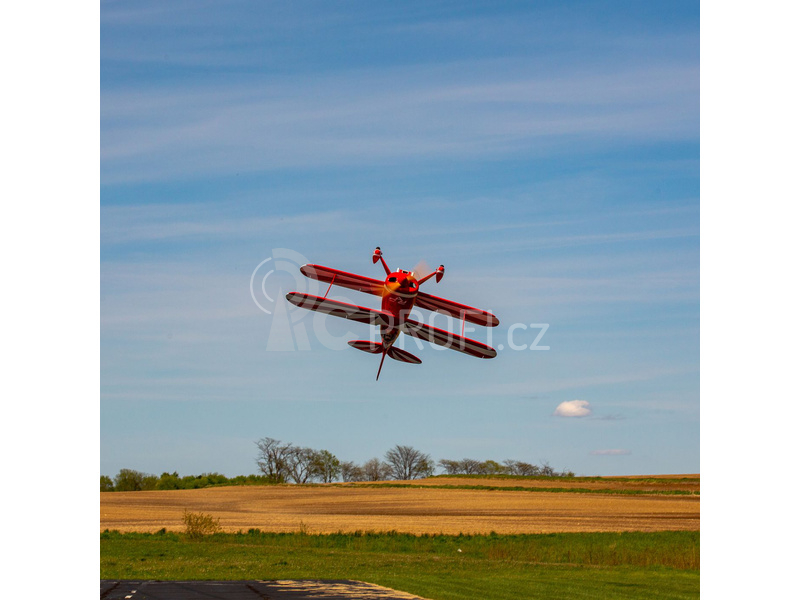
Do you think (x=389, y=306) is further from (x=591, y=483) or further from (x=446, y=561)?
(x=591, y=483)

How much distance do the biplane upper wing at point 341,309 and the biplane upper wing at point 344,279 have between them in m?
0.87

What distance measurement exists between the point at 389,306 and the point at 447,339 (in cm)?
323

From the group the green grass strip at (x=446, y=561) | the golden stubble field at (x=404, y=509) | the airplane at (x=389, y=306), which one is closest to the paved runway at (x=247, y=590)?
the green grass strip at (x=446, y=561)

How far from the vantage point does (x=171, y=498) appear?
3393 inches

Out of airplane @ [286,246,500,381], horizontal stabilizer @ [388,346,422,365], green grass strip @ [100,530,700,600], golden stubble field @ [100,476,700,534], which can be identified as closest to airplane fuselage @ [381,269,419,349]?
airplane @ [286,246,500,381]

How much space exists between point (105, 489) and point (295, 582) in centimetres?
9045

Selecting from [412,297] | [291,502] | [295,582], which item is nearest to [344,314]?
[412,297]

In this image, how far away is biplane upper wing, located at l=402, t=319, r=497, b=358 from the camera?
27281 millimetres

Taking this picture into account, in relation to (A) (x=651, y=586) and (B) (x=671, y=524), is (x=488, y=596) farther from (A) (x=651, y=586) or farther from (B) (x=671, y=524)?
(B) (x=671, y=524)

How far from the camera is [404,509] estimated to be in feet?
225

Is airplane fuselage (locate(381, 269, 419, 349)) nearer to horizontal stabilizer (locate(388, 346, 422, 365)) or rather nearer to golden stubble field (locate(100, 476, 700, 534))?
horizontal stabilizer (locate(388, 346, 422, 365))

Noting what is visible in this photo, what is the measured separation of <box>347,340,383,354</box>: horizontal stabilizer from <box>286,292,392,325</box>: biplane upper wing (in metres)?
2.31

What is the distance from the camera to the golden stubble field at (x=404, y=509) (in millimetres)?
50969

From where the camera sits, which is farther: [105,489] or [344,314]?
[105,489]
